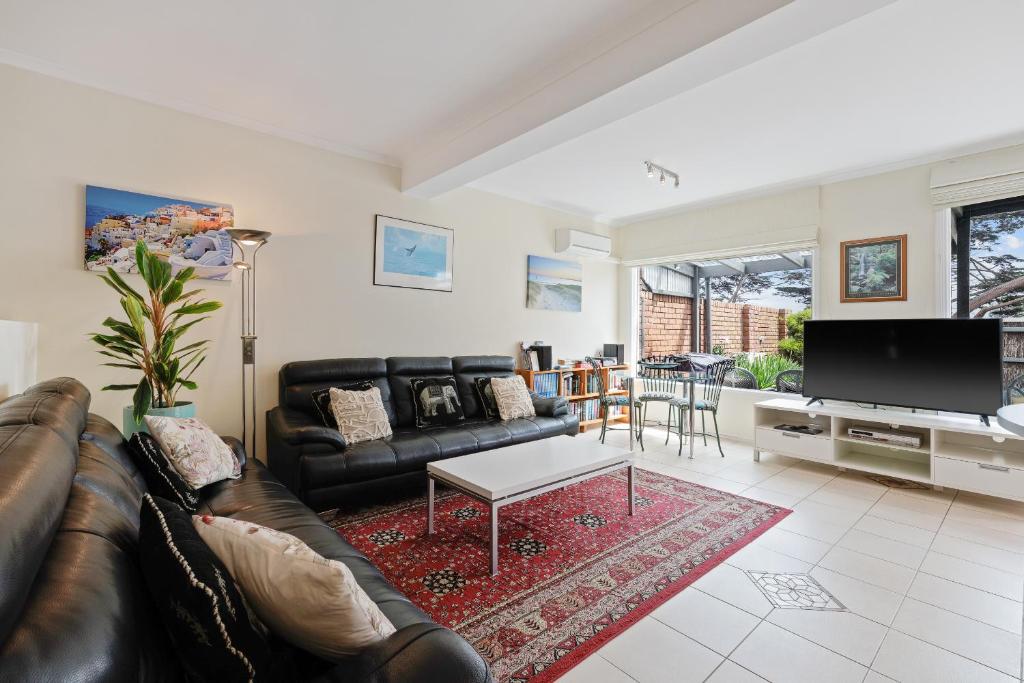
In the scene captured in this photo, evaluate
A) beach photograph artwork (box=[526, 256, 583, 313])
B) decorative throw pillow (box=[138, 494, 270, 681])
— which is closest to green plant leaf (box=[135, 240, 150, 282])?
decorative throw pillow (box=[138, 494, 270, 681])

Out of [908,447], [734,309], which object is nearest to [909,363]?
[908,447]

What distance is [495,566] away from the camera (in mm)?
2250

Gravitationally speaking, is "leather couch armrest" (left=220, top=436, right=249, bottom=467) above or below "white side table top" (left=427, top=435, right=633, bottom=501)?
above

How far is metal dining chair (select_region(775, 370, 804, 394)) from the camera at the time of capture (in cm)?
468

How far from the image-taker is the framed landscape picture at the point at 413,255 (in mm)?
4062

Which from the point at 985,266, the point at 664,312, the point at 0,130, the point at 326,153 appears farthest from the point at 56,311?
the point at 985,266

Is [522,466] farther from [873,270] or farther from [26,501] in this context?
[873,270]

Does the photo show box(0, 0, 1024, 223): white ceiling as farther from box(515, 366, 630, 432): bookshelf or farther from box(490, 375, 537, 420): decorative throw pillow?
box(515, 366, 630, 432): bookshelf

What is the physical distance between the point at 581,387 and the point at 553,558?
3100 millimetres

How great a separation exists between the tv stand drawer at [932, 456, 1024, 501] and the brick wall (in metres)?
1.89

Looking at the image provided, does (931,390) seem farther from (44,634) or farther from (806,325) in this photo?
(44,634)

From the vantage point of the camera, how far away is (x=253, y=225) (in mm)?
3408

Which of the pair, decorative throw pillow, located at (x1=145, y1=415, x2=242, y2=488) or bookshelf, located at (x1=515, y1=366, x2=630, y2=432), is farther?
bookshelf, located at (x1=515, y1=366, x2=630, y2=432)

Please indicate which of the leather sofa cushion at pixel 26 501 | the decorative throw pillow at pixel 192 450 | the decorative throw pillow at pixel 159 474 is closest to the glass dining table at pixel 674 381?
the decorative throw pillow at pixel 192 450
